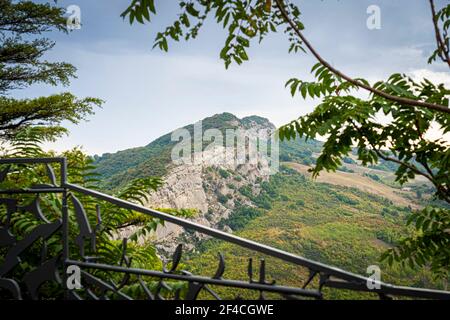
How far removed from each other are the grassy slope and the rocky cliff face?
131 inches

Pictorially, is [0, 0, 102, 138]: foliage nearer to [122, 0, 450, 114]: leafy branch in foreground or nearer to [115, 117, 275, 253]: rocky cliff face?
[122, 0, 450, 114]: leafy branch in foreground

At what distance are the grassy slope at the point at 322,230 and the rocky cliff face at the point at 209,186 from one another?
333cm

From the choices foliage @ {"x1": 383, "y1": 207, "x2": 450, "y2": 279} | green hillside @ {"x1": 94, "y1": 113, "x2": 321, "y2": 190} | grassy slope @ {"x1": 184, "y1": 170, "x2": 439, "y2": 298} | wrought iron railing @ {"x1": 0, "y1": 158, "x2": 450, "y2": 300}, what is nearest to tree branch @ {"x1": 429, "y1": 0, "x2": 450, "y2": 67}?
wrought iron railing @ {"x1": 0, "y1": 158, "x2": 450, "y2": 300}

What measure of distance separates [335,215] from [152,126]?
35.6 metres

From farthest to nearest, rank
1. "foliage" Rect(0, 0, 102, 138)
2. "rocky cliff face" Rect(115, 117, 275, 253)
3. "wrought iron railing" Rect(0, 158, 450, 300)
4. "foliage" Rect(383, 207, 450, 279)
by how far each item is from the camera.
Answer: "rocky cliff face" Rect(115, 117, 275, 253) < "foliage" Rect(0, 0, 102, 138) < "foliage" Rect(383, 207, 450, 279) < "wrought iron railing" Rect(0, 158, 450, 300)

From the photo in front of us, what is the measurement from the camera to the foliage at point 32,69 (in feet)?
36.9

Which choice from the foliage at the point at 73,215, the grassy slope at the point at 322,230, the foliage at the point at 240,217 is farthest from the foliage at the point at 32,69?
the foliage at the point at 240,217

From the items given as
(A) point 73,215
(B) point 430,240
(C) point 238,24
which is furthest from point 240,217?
(C) point 238,24

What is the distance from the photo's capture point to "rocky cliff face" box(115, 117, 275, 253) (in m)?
40.0

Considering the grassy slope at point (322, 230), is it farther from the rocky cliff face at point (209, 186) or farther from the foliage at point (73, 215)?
the foliage at point (73, 215)

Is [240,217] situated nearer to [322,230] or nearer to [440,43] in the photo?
[322,230]

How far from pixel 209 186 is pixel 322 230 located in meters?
14.7

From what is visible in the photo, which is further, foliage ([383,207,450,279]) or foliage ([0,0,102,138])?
foliage ([0,0,102,138])
